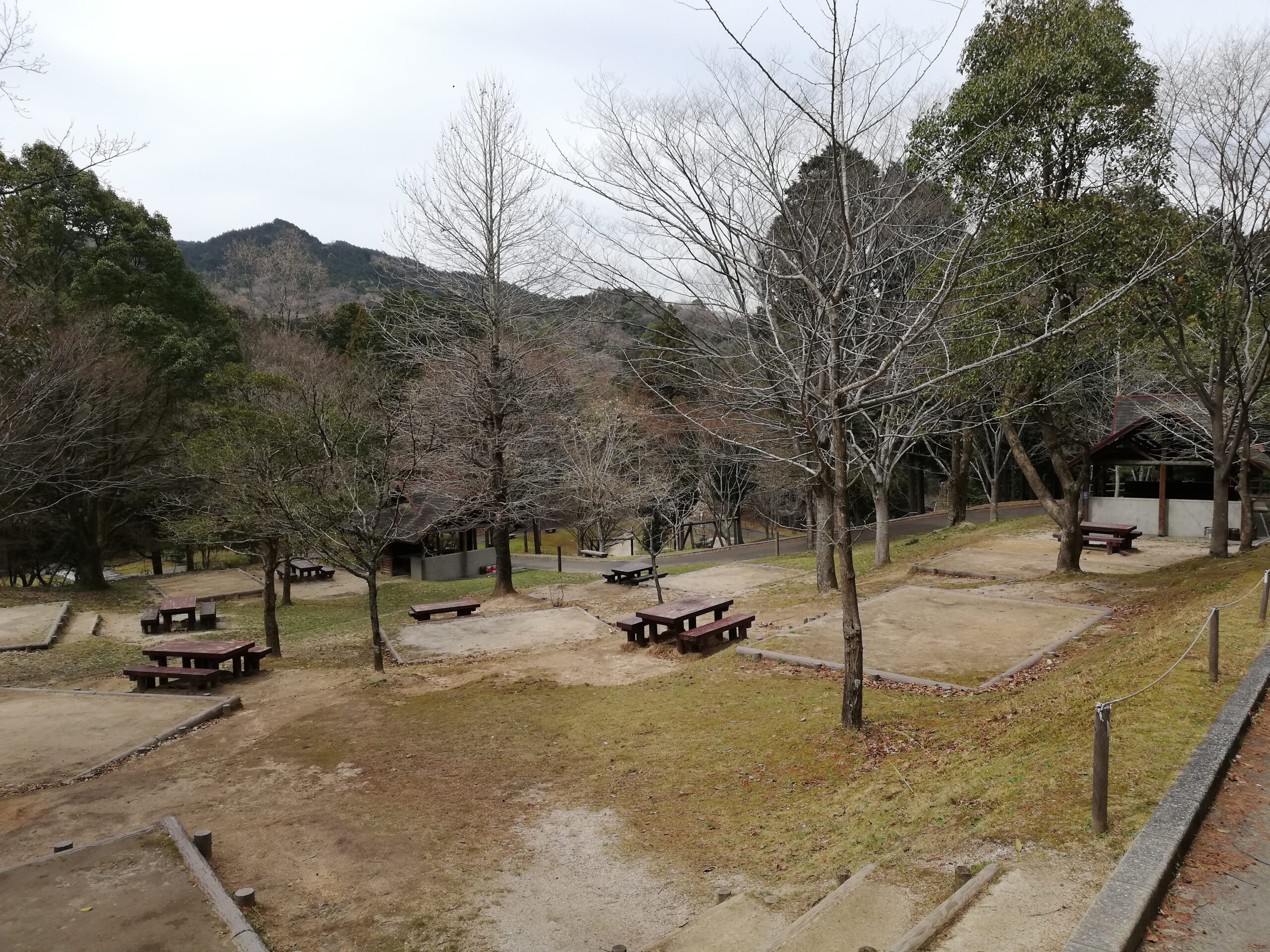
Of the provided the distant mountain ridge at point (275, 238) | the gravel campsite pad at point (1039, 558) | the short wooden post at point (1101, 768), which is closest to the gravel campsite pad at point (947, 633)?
the gravel campsite pad at point (1039, 558)

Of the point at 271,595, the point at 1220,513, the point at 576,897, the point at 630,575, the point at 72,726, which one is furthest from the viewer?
the point at 630,575

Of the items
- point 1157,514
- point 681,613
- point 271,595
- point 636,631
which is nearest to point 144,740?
point 271,595

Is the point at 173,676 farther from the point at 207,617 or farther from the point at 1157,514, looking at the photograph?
Result: the point at 1157,514

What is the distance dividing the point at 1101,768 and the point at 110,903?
18.3 ft

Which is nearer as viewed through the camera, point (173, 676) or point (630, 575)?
point (173, 676)

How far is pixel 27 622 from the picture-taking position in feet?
51.2

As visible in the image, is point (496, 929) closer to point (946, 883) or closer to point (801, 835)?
point (801, 835)

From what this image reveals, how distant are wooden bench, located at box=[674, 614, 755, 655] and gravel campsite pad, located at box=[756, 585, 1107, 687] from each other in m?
0.75

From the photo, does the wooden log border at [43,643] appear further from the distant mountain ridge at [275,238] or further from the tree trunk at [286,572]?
the distant mountain ridge at [275,238]

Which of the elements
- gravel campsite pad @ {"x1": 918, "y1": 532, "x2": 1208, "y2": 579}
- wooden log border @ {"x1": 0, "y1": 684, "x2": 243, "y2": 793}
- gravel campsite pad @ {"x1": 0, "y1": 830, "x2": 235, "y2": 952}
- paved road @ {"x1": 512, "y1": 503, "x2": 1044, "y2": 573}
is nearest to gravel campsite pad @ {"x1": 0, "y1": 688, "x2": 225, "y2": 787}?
wooden log border @ {"x1": 0, "y1": 684, "x2": 243, "y2": 793}

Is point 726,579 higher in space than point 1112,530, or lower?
lower

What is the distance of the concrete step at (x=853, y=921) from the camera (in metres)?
3.34

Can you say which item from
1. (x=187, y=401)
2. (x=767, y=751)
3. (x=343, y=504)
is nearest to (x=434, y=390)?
(x=343, y=504)

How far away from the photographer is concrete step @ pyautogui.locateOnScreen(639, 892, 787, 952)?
3752 mm
